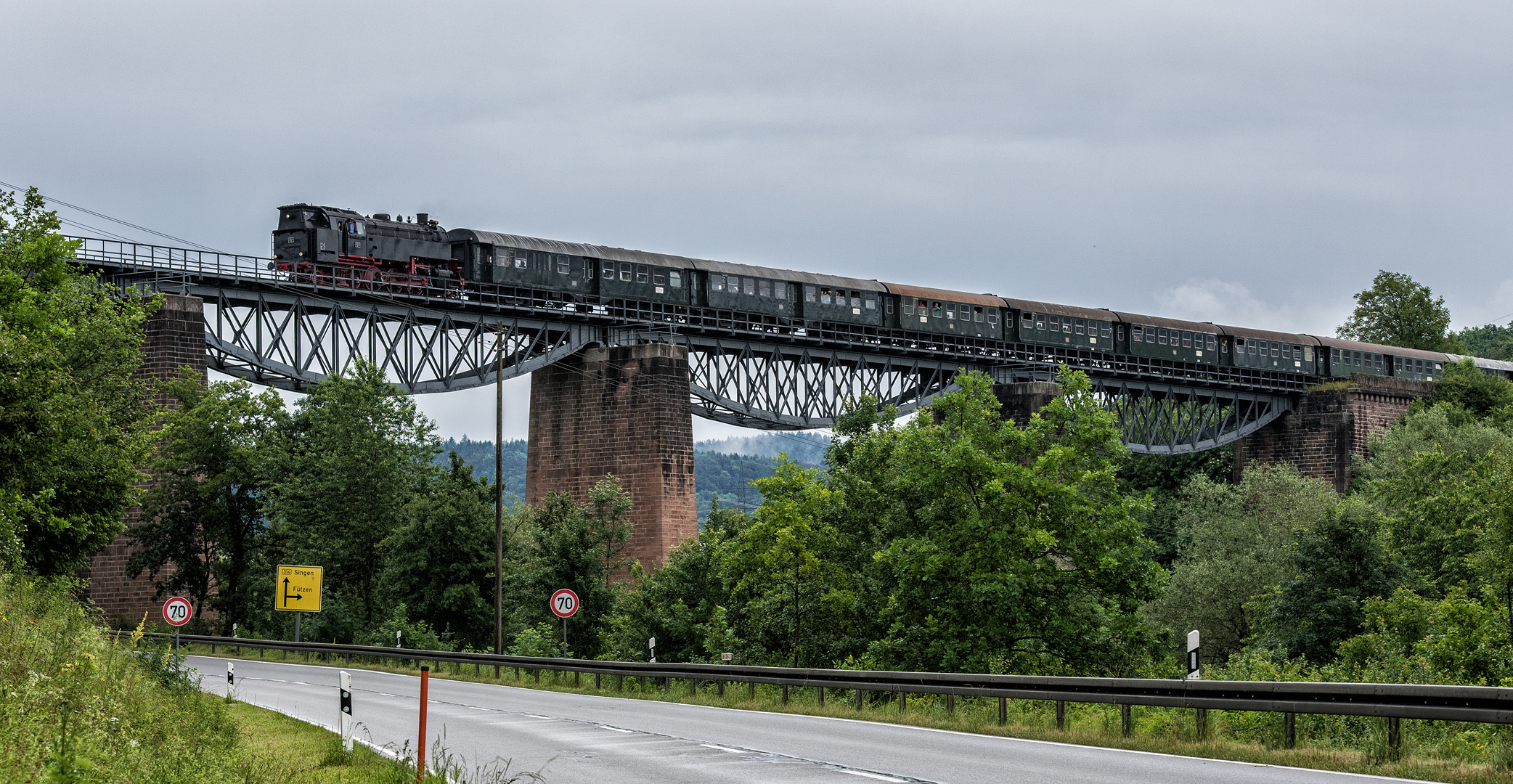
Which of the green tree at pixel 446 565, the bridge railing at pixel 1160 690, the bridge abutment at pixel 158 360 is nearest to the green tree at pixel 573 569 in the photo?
the green tree at pixel 446 565

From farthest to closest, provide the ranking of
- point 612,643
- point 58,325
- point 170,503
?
point 170,503 → point 612,643 → point 58,325


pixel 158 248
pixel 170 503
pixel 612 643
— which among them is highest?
pixel 158 248

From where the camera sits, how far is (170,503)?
56.2 m

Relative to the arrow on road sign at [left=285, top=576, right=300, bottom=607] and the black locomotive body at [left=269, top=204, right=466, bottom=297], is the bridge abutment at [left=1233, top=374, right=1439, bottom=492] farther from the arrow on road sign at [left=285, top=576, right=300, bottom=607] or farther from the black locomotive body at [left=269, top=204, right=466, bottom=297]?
the arrow on road sign at [left=285, top=576, right=300, bottom=607]

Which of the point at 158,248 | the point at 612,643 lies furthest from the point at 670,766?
the point at 158,248

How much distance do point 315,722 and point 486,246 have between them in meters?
38.9

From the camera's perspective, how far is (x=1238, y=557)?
62.4 meters

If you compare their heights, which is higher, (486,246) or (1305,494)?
(486,246)

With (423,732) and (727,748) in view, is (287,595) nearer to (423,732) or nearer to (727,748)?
(727,748)

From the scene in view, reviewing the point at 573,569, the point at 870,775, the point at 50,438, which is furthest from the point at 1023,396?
the point at 870,775

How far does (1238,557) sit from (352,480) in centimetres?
3901

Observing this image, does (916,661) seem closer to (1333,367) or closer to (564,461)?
(564,461)

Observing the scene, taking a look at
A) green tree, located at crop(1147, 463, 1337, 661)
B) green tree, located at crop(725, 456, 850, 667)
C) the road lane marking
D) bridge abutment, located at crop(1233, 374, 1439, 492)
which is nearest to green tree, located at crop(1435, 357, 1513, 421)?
bridge abutment, located at crop(1233, 374, 1439, 492)

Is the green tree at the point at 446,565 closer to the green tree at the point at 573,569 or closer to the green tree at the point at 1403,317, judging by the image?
the green tree at the point at 573,569
